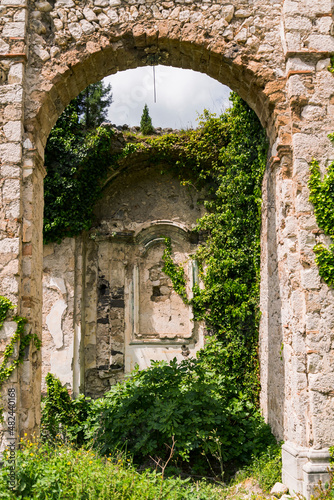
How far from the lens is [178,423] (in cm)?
576

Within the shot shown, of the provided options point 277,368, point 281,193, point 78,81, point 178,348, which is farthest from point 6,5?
point 178,348

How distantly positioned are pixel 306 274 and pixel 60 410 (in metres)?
5.28

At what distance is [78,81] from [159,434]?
450 cm

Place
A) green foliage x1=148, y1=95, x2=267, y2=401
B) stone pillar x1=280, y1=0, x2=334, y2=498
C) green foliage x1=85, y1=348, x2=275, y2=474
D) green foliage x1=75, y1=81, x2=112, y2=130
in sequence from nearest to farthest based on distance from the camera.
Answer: stone pillar x1=280, y1=0, x2=334, y2=498 → green foliage x1=85, y1=348, x2=275, y2=474 → green foliage x1=148, y1=95, x2=267, y2=401 → green foliage x1=75, y1=81, x2=112, y2=130

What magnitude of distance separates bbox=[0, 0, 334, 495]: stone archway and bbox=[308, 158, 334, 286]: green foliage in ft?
0.25

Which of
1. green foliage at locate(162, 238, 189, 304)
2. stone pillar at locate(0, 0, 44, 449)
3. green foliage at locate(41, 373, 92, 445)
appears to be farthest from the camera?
green foliage at locate(162, 238, 189, 304)

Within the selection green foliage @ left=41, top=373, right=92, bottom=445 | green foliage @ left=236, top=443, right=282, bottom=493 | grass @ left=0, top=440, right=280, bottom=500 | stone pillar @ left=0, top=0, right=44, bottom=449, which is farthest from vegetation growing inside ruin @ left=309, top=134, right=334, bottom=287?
green foliage @ left=41, top=373, right=92, bottom=445

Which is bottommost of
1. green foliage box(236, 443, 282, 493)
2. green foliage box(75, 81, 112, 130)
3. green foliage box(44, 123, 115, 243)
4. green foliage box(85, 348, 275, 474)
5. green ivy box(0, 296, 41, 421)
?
green foliage box(236, 443, 282, 493)

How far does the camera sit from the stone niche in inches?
334

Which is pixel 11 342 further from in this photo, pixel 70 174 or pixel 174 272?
pixel 174 272

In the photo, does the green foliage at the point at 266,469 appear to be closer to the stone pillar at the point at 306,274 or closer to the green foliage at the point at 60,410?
the stone pillar at the point at 306,274

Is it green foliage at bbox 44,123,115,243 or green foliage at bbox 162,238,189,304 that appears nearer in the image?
green foliage at bbox 44,123,115,243

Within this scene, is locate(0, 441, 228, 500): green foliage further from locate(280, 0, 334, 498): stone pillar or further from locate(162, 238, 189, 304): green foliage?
locate(162, 238, 189, 304): green foliage

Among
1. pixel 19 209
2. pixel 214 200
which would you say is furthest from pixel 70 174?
pixel 19 209
